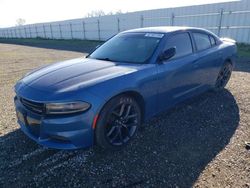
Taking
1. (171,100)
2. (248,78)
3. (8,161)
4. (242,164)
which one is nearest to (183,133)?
(171,100)

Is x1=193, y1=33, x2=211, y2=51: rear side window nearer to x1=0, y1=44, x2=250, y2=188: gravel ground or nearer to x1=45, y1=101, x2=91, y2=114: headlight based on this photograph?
x1=0, y1=44, x2=250, y2=188: gravel ground

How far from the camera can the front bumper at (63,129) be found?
A: 271 centimetres

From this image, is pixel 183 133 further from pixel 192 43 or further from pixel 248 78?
pixel 248 78

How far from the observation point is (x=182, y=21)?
16578 millimetres

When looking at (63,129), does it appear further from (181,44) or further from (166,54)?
(181,44)

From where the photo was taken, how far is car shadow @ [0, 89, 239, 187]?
2.68m

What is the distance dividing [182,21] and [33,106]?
51.2ft

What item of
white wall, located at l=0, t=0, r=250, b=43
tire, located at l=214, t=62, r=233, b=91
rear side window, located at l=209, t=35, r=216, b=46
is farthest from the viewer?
white wall, located at l=0, t=0, r=250, b=43

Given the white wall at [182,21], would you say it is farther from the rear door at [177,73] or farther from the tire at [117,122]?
the tire at [117,122]

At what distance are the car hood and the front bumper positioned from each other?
14.2 inches

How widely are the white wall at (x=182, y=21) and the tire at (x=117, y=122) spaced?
1283 cm

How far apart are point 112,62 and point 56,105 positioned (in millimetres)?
1337

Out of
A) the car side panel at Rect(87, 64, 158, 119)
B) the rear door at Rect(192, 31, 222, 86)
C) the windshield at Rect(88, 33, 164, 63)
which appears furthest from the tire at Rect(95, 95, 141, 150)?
the rear door at Rect(192, 31, 222, 86)

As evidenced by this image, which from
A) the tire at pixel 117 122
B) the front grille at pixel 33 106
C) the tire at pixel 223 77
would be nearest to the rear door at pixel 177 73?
the tire at pixel 117 122
